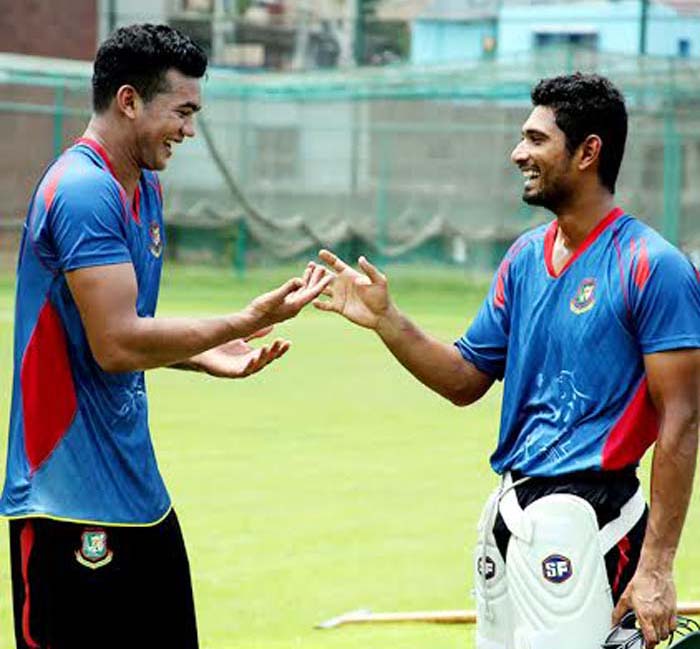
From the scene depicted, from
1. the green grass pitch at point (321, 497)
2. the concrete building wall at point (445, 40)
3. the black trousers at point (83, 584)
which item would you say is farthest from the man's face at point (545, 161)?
the concrete building wall at point (445, 40)

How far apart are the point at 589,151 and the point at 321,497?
551 cm

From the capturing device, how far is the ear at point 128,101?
500 cm

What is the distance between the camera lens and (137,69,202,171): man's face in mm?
5012

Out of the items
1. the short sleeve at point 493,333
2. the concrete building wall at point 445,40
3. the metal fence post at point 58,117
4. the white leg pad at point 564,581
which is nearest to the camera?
the white leg pad at point 564,581

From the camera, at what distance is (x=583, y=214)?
5.06 m

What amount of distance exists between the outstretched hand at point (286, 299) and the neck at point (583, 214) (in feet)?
2.24

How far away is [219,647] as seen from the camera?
718cm

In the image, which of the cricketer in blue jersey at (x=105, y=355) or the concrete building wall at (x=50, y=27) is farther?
the concrete building wall at (x=50, y=27)

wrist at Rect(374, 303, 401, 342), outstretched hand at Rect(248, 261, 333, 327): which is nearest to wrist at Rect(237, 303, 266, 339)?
outstretched hand at Rect(248, 261, 333, 327)

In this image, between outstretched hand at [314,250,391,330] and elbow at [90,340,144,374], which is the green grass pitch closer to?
outstretched hand at [314,250,391,330]

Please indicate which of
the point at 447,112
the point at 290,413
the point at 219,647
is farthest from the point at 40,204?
the point at 447,112

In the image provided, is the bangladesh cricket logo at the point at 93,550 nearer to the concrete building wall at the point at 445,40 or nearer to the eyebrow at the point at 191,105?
the eyebrow at the point at 191,105

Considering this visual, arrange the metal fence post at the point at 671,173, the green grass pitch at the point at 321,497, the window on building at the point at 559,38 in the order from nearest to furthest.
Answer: the green grass pitch at the point at 321,497 → the metal fence post at the point at 671,173 → the window on building at the point at 559,38

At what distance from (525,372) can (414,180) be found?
72.5 ft
